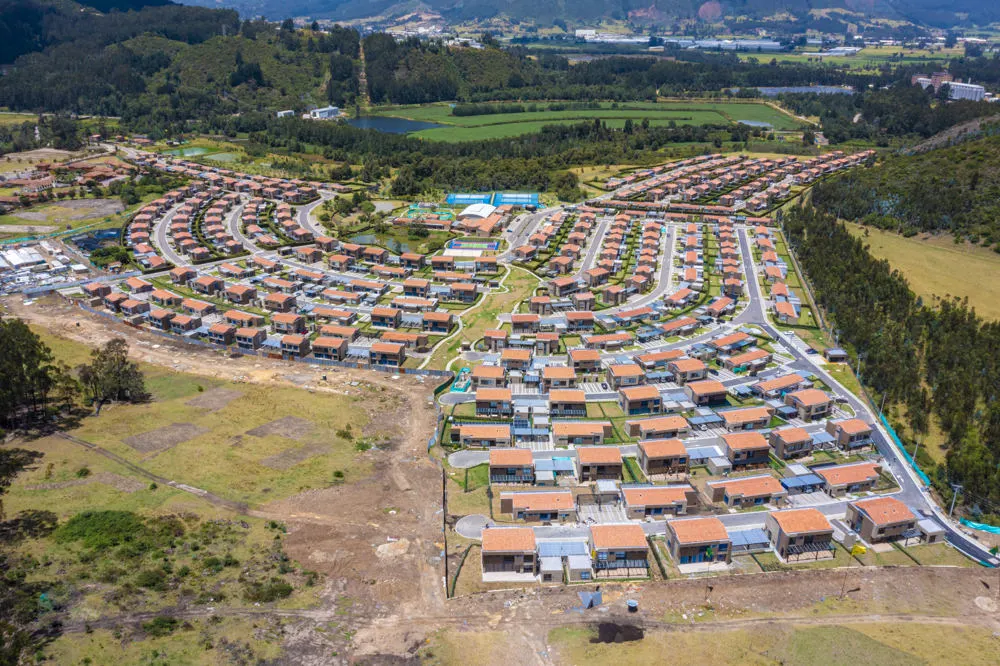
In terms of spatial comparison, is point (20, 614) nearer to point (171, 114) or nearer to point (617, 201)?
point (617, 201)

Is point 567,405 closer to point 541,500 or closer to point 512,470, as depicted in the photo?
point 512,470

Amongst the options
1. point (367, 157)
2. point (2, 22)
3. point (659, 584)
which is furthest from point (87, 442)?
point (2, 22)

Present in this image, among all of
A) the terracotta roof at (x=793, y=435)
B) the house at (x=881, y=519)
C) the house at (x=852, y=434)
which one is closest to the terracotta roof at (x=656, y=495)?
the house at (x=881, y=519)

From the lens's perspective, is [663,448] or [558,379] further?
[558,379]

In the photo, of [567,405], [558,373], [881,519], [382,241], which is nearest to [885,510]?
[881,519]

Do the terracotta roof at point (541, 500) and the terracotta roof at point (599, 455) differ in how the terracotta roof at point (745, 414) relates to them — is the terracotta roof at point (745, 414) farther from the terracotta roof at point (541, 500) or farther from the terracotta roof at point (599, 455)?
the terracotta roof at point (541, 500)
